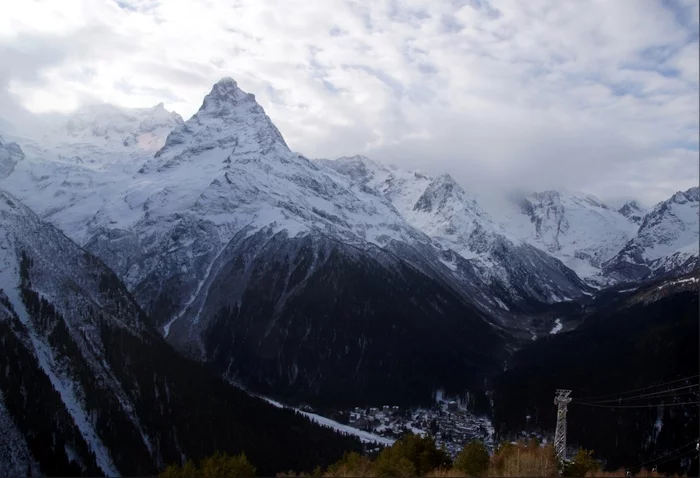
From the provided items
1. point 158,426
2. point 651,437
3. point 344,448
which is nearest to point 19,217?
point 158,426

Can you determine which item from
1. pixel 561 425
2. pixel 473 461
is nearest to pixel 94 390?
pixel 473 461

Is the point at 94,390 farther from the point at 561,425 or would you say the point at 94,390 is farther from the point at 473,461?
the point at 561,425

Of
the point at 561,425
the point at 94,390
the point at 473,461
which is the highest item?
the point at 561,425

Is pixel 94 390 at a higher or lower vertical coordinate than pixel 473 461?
lower

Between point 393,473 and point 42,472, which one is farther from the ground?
point 393,473

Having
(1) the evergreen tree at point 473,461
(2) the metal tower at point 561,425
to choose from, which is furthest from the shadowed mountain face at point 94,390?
→ (2) the metal tower at point 561,425

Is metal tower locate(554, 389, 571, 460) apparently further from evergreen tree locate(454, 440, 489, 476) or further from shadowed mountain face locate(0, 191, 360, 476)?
shadowed mountain face locate(0, 191, 360, 476)

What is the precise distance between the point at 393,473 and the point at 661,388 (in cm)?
13296

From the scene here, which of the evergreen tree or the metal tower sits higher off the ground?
the metal tower

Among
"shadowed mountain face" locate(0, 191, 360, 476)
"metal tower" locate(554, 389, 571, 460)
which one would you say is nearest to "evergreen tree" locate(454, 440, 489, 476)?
"metal tower" locate(554, 389, 571, 460)

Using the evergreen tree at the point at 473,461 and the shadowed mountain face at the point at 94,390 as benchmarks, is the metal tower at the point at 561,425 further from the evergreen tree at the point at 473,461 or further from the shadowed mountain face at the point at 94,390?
the shadowed mountain face at the point at 94,390

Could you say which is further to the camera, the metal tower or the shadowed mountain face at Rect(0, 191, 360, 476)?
the shadowed mountain face at Rect(0, 191, 360, 476)

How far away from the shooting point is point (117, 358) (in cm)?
16562

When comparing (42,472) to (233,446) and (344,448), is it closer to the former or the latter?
(233,446)
